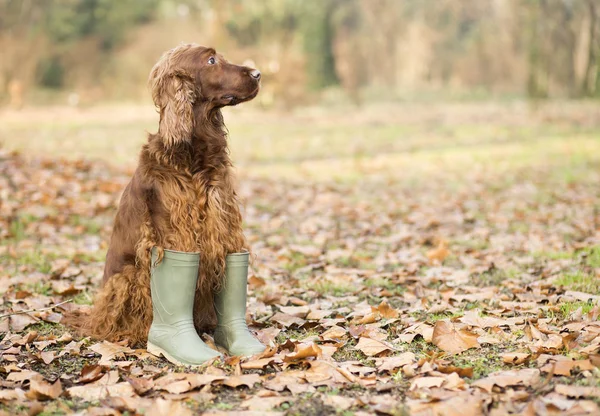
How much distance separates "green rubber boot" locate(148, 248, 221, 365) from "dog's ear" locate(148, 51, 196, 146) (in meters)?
0.58

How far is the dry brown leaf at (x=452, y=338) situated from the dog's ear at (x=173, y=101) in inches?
61.8

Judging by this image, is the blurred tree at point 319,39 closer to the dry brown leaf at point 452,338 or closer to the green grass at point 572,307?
the green grass at point 572,307

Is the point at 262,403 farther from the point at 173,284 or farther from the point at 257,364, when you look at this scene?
the point at 173,284

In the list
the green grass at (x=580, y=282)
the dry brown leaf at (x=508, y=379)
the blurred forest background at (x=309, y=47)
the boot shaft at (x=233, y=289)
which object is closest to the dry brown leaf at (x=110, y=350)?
the boot shaft at (x=233, y=289)

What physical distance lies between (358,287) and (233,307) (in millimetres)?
1474

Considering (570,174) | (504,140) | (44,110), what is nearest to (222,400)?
(570,174)

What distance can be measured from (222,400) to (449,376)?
3.11ft

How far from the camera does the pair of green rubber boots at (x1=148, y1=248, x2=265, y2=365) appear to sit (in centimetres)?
323

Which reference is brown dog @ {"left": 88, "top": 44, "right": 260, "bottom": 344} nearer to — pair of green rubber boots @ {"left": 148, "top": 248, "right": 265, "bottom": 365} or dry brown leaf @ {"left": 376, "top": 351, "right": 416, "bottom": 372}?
pair of green rubber boots @ {"left": 148, "top": 248, "right": 265, "bottom": 365}

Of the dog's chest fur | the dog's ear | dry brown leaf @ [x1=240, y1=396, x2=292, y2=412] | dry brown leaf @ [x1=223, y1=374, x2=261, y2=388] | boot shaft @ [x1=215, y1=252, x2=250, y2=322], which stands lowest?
dry brown leaf @ [x1=240, y1=396, x2=292, y2=412]

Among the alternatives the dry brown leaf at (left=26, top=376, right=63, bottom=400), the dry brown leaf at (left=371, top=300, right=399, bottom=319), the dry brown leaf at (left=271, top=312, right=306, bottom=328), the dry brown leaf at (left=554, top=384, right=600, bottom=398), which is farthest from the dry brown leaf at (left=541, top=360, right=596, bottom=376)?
the dry brown leaf at (left=26, top=376, right=63, bottom=400)

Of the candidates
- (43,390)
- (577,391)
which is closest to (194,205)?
(43,390)

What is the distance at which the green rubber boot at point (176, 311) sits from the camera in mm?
3215

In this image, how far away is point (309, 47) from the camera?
1049 inches
